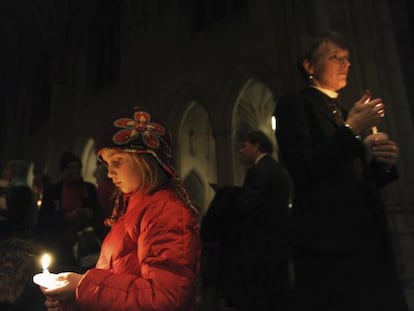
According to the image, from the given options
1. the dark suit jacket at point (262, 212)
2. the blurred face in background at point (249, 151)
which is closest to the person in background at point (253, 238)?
the dark suit jacket at point (262, 212)

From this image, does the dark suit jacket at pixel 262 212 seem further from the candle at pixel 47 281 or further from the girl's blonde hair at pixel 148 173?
the candle at pixel 47 281

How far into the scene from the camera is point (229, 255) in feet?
9.01

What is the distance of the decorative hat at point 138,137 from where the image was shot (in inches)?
52.1

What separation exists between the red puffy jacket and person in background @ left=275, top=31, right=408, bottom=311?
40cm

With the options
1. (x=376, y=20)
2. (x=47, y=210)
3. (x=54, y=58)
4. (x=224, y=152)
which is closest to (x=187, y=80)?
(x=224, y=152)

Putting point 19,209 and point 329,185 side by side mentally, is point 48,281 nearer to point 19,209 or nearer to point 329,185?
point 329,185

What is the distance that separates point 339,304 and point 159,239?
2.00ft

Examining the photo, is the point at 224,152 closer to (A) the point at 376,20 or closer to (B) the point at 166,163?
(A) the point at 376,20

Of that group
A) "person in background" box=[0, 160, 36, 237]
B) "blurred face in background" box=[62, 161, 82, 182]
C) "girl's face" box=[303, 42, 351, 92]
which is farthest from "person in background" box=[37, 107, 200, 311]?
"blurred face in background" box=[62, 161, 82, 182]

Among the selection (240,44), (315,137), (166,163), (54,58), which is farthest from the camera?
(54,58)

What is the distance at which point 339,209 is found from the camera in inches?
51.2

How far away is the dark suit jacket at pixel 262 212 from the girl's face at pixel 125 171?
134 centimetres

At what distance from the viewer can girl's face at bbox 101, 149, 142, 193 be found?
1.33 metres

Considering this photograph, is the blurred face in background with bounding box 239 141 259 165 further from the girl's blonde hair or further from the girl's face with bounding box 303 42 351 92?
the girl's blonde hair
